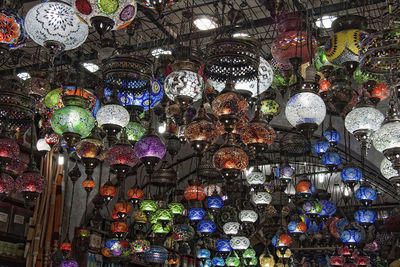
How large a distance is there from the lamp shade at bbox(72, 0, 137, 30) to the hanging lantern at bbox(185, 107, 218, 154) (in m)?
1.21

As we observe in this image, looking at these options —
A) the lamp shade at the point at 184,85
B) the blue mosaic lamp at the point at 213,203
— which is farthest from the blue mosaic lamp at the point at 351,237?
the lamp shade at the point at 184,85

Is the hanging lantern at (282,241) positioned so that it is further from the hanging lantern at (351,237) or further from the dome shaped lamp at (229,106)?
the dome shaped lamp at (229,106)

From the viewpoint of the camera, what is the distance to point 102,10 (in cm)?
261

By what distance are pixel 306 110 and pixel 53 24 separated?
168 cm

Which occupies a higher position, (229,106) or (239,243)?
(229,106)

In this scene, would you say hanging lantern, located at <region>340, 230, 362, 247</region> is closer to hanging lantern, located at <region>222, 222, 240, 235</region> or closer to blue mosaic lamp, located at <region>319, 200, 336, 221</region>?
blue mosaic lamp, located at <region>319, 200, 336, 221</region>


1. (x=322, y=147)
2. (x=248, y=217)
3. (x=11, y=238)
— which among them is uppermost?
(x=322, y=147)

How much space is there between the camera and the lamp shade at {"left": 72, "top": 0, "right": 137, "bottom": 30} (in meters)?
2.60

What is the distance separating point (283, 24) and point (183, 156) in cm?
761

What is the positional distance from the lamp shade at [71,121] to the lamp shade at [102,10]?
1.06m

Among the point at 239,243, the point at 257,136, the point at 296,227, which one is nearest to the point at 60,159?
the point at 239,243

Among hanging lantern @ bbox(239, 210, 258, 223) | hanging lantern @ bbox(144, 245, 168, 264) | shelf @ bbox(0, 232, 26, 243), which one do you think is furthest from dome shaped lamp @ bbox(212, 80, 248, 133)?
shelf @ bbox(0, 232, 26, 243)

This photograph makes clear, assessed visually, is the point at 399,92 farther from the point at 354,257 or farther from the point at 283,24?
the point at 354,257

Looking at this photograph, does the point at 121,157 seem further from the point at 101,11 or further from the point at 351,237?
the point at 351,237
